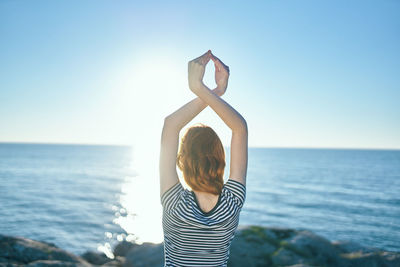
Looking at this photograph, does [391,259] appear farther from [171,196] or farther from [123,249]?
[123,249]

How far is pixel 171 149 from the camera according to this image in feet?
6.07

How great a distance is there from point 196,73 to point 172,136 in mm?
411

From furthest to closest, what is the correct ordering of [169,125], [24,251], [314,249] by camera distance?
[314,249]
[24,251]
[169,125]

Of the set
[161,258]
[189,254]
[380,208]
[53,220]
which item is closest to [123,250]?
[161,258]

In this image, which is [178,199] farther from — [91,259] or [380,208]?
[380,208]

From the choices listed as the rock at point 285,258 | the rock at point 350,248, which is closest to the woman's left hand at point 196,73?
the rock at point 285,258

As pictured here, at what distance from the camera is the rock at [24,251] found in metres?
9.29

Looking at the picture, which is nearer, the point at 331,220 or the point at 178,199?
the point at 178,199

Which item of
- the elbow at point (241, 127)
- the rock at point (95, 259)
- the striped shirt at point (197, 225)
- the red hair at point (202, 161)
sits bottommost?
the rock at point (95, 259)

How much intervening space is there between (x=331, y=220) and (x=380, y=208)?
7897 millimetres

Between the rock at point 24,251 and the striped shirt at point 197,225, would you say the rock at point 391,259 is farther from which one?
the rock at point 24,251

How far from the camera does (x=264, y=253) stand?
10539 millimetres

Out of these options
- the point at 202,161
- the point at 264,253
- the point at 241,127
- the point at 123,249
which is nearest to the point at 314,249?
the point at 264,253

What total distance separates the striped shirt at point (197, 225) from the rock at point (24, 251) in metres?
9.43
